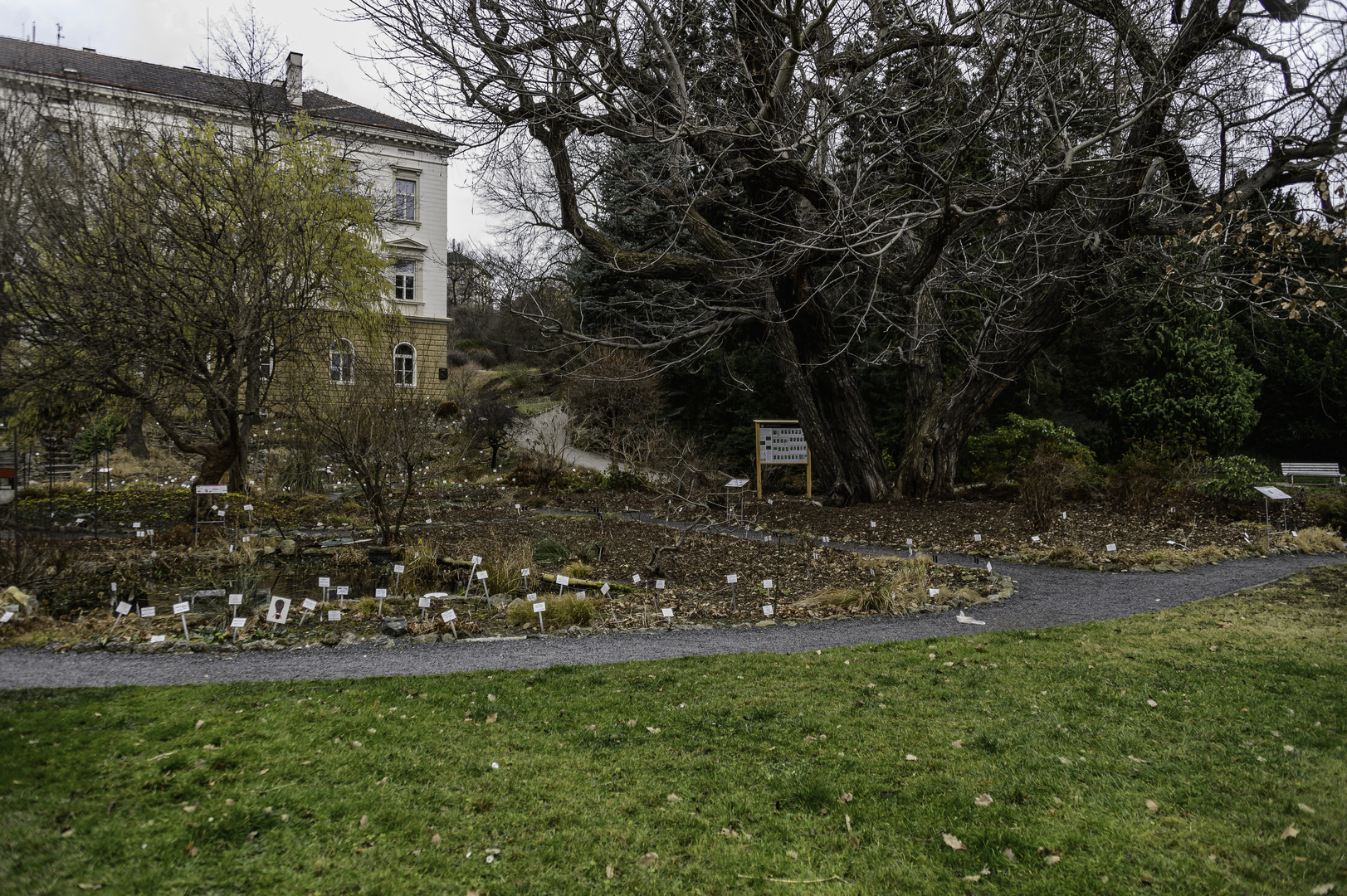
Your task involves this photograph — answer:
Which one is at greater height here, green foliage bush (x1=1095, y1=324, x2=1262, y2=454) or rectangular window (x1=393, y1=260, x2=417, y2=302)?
rectangular window (x1=393, y1=260, x2=417, y2=302)

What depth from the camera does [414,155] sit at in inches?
1067

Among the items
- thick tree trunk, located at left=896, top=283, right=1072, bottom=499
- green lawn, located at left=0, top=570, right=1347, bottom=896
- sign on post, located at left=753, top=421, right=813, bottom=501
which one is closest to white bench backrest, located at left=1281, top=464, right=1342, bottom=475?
thick tree trunk, located at left=896, top=283, right=1072, bottom=499

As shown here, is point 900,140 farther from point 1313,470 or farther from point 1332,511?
point 1313,470

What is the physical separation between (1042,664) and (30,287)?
12.4 metres

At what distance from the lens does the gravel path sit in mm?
5195

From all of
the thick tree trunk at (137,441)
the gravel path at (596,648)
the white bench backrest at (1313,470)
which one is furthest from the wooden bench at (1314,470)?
the thick tree trunk at (137,441)

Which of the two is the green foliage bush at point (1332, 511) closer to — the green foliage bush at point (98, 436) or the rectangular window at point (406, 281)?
the green foliage bush at point (98, 436)

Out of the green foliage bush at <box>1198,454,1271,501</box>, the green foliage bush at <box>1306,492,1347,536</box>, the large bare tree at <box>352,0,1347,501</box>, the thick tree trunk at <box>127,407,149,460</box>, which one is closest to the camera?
the large bare tree at <box>352,0,1347,501</box>

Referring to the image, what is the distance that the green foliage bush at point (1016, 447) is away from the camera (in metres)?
14.2

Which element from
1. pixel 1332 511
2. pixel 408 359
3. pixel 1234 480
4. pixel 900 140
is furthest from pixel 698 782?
pixel 408 359

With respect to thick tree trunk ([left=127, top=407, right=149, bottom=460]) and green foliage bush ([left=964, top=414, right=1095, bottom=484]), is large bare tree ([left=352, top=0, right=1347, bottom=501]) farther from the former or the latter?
thick tree trunk ([left=127, top=407, right=149, bottom=460])

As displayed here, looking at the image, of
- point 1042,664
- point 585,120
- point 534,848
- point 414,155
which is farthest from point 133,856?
point 414,155

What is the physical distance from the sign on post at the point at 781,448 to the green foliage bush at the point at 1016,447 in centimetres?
330

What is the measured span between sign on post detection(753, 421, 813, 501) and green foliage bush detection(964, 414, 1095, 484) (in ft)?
10.8
